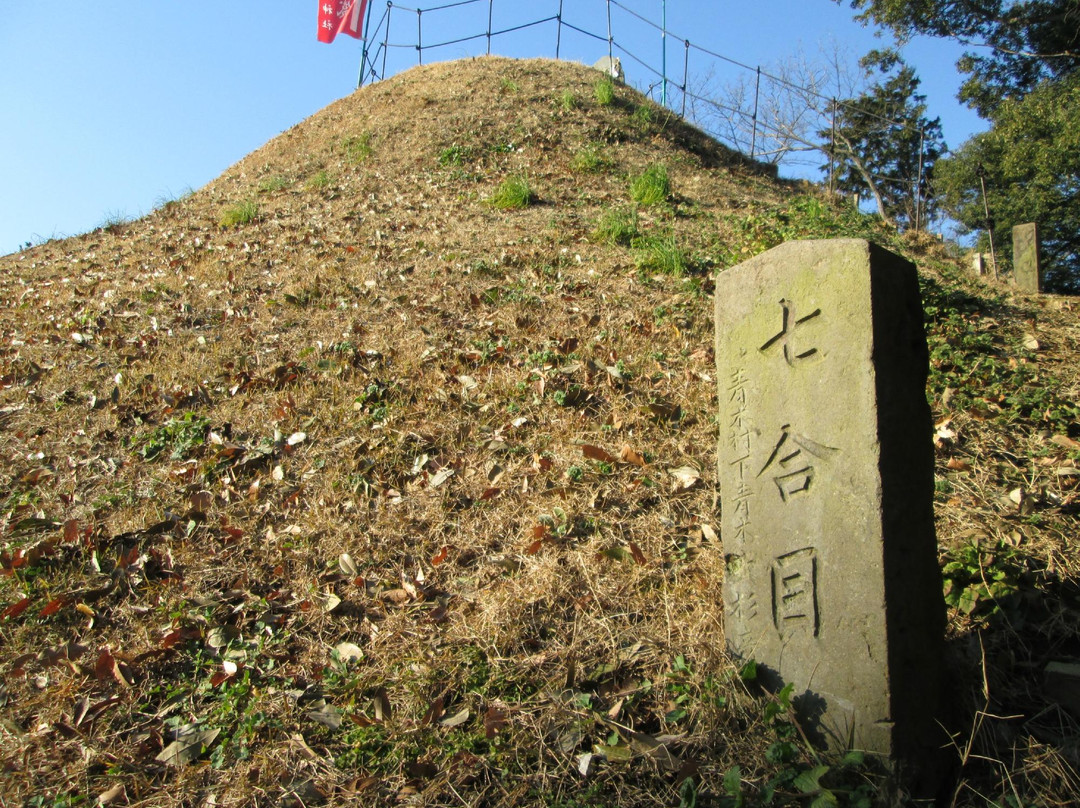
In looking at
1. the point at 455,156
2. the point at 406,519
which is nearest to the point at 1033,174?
the point at 455,156

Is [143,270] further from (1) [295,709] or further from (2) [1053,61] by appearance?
(2) [1053,61]

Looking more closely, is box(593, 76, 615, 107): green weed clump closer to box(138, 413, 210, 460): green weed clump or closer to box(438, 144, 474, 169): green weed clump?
box(438, 144, 474, 169): green weed clump

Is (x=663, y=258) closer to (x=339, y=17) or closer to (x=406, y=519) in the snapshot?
(x=406, y=519)

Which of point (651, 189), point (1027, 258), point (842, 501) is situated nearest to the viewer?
point (842, 501)

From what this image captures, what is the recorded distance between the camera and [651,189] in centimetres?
804

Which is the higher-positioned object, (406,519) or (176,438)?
(176,438)

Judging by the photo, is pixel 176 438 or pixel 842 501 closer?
pixel 842 501


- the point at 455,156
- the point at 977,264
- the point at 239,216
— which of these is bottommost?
the point at 977,264

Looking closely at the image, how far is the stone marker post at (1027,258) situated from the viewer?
7.60m

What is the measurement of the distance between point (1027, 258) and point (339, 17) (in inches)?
502

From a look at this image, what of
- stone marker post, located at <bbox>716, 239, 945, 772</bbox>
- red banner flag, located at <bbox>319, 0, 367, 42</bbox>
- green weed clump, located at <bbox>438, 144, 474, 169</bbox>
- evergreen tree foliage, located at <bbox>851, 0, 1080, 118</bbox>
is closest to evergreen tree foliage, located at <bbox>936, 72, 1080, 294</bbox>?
evergreen tree foliage, located at <bbox>851, 0, 1080, 118</bbox>

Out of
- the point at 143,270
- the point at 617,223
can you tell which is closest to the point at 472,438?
the point at 617,223

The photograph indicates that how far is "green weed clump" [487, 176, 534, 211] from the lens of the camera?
26.3ft

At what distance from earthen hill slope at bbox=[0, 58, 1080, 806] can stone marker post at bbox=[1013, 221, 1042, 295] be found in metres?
2.38
